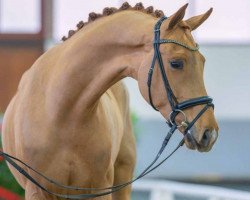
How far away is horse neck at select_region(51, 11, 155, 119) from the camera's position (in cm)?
436

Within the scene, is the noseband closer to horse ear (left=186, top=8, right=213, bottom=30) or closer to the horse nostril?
the horse nostril

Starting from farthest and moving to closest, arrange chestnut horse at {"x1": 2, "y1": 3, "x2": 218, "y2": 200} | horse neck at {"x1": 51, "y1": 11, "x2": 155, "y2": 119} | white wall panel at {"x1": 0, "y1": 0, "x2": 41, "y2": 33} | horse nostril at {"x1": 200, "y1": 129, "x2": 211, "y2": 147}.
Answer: white wall panel at {"x1": 0, "y1": 0, "x2": 41, "y2": 33} → horse neck at {"x1": 51, "y1": 11, "x2": 155, "y2": 119} → chestnut horse at {"x1": 2, "y1": 3, "x2": 218, "y2": 200} → horse nostril at {"x1": 200, "y1": 129, "x2": 211, "y2": 147}

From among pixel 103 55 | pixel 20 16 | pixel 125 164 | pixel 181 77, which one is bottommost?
pixel 125 164

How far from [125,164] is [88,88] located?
1.28 meters

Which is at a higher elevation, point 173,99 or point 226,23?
point 226,23

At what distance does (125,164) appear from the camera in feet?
18.6

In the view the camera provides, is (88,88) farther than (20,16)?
No

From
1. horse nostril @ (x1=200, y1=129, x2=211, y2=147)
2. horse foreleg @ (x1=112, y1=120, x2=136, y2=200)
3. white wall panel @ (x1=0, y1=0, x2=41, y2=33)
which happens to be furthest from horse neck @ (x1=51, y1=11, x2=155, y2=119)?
white wall panel @ (x1=0, y1=0, x2=41, y2=33)

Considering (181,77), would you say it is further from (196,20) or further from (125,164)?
(125,164)

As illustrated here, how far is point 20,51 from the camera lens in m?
11.5

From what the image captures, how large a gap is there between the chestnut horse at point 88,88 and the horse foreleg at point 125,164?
2.68 feet

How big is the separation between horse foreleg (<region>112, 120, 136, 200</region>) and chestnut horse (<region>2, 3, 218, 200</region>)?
817mm

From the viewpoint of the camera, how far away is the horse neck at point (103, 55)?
436cm

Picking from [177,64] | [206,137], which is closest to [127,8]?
[177,64]
